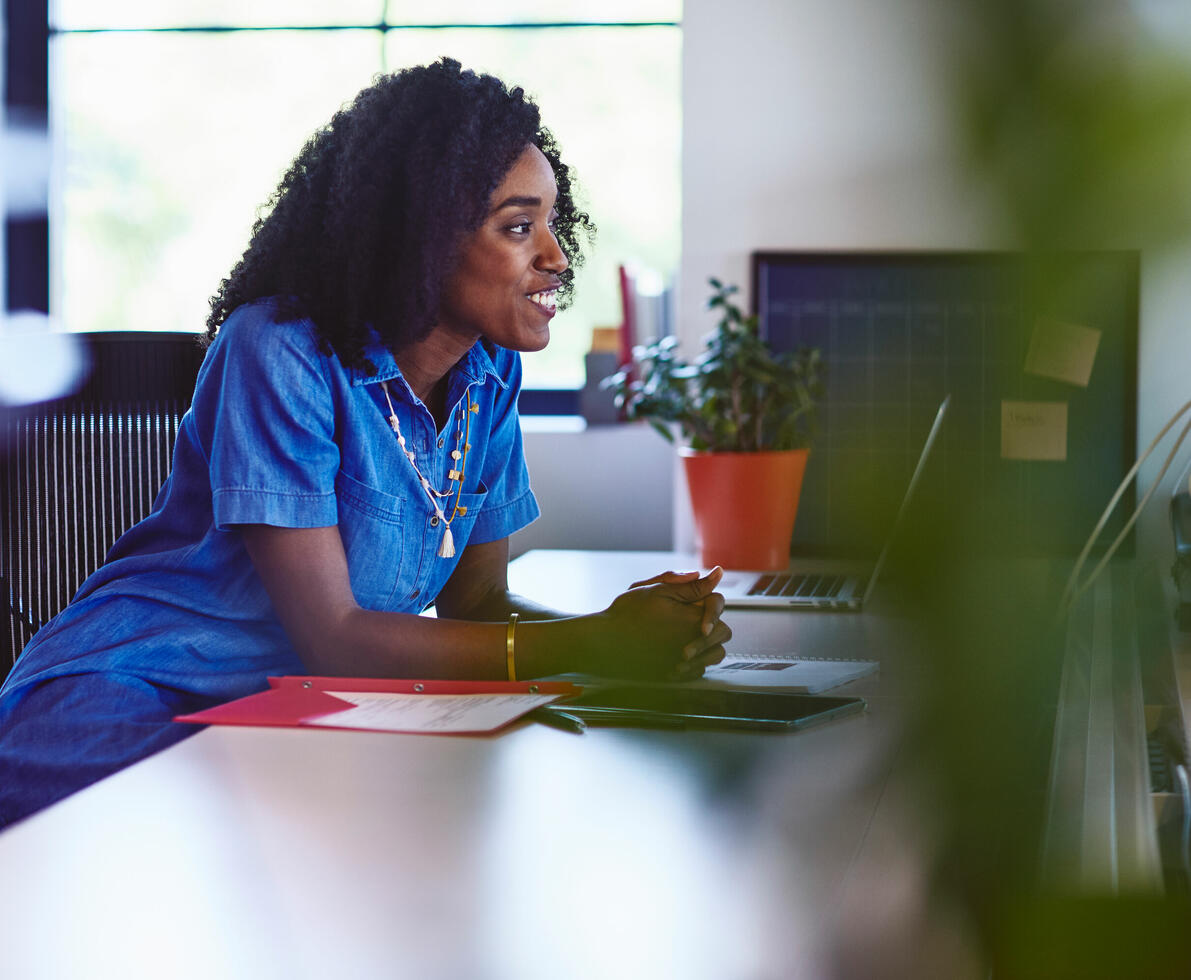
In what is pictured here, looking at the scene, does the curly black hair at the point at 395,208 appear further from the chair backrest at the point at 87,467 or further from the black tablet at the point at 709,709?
the black tablet at the point at 709,709

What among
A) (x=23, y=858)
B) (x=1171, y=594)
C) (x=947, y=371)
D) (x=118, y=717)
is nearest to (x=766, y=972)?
(x=947, y=371)

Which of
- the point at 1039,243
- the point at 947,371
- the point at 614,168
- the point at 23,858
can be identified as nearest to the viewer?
the point at 1039,243

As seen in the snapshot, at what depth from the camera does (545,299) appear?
4.75 feet

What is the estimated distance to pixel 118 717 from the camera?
1151 mm

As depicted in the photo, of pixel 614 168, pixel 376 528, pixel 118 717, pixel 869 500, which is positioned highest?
pixel 614 168

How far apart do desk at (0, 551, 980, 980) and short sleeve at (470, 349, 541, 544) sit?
2.12 feet

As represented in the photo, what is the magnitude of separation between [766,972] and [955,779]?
30 centimetres

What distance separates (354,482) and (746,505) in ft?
2.42

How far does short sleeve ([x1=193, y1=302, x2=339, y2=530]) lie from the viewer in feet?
3.92

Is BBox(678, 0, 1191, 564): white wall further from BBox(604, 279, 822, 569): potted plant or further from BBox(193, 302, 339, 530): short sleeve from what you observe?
BBox(193, 302, 339, 530): short sleeve

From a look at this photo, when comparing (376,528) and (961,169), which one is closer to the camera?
(961,169)

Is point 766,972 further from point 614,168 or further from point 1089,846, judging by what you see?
point 614,168

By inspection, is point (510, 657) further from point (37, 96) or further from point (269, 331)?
point (37, 96)

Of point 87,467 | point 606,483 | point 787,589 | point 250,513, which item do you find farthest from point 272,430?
point 606,483
